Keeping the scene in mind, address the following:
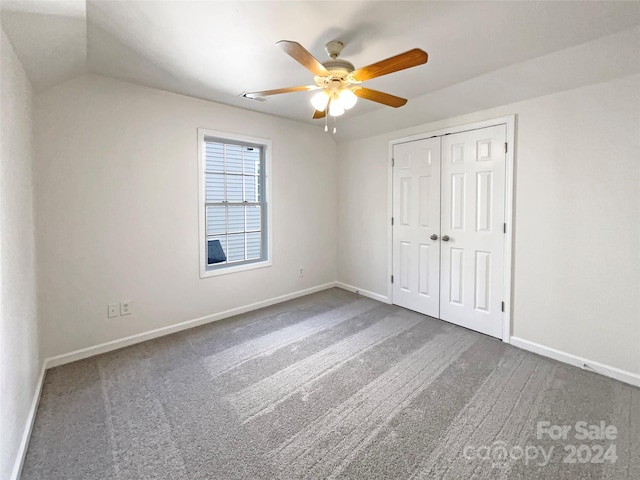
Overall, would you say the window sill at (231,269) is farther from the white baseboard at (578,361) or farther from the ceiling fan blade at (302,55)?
the white baseboard at (578,361)

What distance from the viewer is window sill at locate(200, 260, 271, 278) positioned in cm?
343

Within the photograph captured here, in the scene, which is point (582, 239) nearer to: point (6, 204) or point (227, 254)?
point (227, 254)

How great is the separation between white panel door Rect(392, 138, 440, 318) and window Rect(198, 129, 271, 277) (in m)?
1.77

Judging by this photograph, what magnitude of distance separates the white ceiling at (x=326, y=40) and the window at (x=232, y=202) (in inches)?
34.7

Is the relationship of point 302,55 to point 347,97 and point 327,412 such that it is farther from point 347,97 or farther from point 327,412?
point 327,412

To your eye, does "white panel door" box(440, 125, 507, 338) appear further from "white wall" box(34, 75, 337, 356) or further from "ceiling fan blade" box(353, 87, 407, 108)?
"white wall" box(34, 75, 337, 356)

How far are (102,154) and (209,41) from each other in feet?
4.87

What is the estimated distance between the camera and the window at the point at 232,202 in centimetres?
345

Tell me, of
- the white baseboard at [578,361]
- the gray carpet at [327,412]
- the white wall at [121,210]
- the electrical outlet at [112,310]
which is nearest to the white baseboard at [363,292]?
the gray carpet at [327,412]

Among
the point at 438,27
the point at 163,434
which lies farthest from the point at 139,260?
the point at 438,27

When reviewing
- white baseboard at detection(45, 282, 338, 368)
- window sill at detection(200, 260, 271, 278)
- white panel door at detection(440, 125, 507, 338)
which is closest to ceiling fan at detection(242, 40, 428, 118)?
white panel door at detection(440, 125, 507, 338)

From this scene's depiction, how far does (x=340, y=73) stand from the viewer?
6.34 ft

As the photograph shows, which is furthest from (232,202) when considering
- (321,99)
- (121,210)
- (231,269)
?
(321,99)

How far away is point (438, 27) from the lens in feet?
6.29
